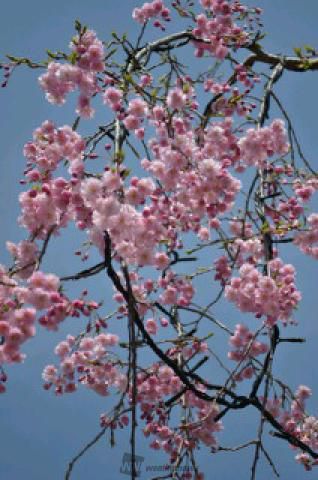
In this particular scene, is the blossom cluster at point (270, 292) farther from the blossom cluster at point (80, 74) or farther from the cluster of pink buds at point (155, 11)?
the cluster of pink buds at point (155, 11)

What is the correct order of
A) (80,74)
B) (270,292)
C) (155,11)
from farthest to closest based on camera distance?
(155,11) < (80,74) < (270,292)

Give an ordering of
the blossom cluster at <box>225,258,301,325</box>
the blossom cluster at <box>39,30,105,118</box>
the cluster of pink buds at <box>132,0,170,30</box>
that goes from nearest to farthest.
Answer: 1. the blossom cluster at <box>225,258,301,325</box>
2. the blossom cluster at <box>39,30,105,118</box>
3. the cluster of pink buds at <box>132,0,170,30</box>

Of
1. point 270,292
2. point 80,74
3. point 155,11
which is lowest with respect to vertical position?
point 270,292

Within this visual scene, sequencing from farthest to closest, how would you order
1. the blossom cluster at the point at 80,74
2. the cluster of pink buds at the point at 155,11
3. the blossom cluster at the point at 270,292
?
1. the cluster of pink buds at the point at 155,11
2. the blossom cluster at the point at 80,74
3. the blossom cluster at the point at 270,292

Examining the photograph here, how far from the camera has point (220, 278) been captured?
156 inches

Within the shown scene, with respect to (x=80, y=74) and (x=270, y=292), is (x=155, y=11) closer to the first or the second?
(x=80, y=74)

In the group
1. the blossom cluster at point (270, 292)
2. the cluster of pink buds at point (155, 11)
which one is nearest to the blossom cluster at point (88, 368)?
the blossom cluster at point (270, 292)

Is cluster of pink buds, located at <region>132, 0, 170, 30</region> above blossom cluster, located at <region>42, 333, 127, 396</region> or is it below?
above

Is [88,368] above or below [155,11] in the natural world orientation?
below

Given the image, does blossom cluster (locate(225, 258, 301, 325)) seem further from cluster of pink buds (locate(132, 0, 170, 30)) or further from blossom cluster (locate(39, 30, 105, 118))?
cluster of pink buds (locate(132, 0, 170, 30))

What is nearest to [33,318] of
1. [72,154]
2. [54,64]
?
[72,154]

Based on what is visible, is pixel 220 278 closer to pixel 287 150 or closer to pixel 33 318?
pixel 287 150

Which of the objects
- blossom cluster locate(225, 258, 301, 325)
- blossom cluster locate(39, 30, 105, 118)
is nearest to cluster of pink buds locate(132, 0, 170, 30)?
blossom cluster locate(39, 30, 105, 118)

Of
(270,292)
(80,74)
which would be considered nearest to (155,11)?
(80,74)
